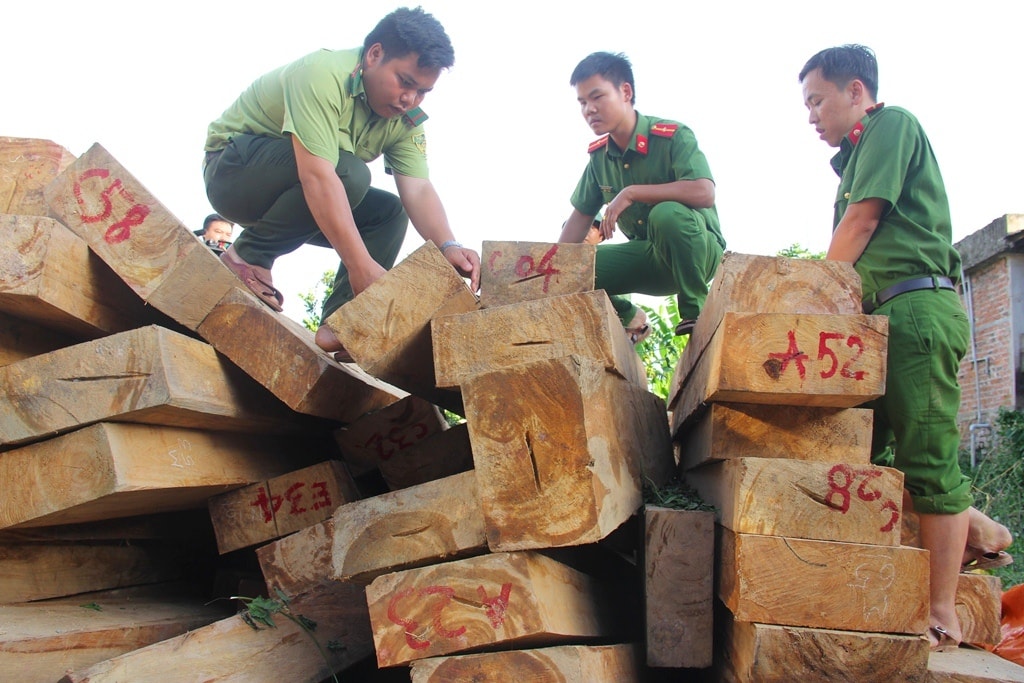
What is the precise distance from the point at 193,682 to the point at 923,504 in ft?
6.88

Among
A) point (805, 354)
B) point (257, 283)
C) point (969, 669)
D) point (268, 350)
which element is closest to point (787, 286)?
point (805, 354)

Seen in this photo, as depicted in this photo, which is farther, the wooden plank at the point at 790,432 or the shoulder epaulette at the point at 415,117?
the shoulder epaulette at the point at 415,117

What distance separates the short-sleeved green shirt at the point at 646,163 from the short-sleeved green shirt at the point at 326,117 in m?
0.89

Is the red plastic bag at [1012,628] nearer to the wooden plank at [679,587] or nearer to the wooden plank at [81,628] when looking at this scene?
the wooden plank at [679,587]

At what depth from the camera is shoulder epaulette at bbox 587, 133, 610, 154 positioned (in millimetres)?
4117

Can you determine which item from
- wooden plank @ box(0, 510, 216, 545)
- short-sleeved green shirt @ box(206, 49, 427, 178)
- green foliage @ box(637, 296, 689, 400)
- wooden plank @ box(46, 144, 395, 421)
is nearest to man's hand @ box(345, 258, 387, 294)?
wooden plank @ box(46, 144, 395, 421)

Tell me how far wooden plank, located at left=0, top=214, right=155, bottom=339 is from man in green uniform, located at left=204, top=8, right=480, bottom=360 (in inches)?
20.6

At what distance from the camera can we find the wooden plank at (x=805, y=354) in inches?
79.4

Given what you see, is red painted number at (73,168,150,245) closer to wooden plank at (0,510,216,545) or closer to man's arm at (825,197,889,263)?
wooden plank at (0,510,216,545)

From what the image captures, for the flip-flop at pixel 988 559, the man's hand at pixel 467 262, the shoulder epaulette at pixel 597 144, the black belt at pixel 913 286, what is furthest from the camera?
the shoulder epaulette at pixel 597 144

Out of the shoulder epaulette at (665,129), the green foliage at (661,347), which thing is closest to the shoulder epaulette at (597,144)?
the shoulder epaulette at (665,129)

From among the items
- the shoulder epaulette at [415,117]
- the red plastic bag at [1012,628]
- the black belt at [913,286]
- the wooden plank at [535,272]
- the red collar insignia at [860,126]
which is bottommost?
the red plastic bag at [1012,628]

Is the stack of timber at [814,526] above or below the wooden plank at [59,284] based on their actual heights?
below

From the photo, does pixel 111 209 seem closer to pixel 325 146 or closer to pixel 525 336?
pixel 325 146
